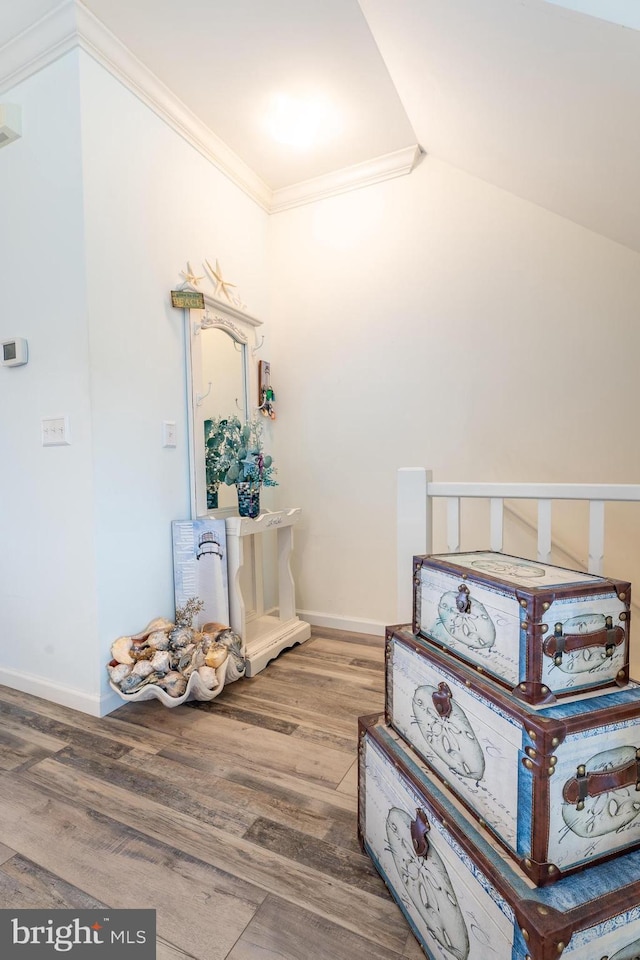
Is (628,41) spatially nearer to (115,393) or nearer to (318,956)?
(115,393)

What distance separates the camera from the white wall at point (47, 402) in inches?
64.3

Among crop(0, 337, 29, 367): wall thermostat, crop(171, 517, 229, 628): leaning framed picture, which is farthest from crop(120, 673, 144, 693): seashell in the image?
crop(0, 337, 29, 367): wall thermostat

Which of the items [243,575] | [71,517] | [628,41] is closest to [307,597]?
[243,575]

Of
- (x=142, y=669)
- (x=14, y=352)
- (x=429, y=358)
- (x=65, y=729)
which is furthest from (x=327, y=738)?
(x=14, y=352)

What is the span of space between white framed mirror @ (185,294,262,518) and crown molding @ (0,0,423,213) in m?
0.78

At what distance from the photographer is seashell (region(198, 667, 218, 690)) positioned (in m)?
1.69

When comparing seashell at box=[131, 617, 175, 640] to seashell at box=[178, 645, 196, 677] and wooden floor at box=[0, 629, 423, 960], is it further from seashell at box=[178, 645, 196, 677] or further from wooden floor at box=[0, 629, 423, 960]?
wooden floor at box=[0, 629, 423, 960]

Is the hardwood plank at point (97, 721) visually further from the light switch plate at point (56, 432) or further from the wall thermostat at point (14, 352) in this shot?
the wall thermostat at point (14, 352)

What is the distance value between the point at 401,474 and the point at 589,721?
73 cm

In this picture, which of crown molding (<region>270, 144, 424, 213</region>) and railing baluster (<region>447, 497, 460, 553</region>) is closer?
railing baluster (<region>447, 497, 460, 553</region>)

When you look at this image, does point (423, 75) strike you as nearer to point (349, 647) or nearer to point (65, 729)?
point (349, 647)

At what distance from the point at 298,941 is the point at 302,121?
2918 millimetres

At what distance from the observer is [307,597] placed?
2682 mm

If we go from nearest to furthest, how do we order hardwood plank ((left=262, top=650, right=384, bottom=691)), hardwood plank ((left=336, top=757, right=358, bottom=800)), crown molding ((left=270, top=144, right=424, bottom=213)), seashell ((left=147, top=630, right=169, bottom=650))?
hardwood plank ((left=336, top=757, right=358, bottom=800))
seashell ((left=147, top=630, right=169, bottom=650))
hardwood plank ((left=262, top=650, right=384, bottom=691))
crown molding ((left=270, top=144, right=424, bottom=213))
